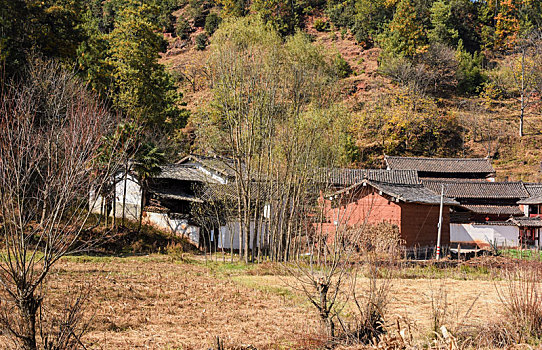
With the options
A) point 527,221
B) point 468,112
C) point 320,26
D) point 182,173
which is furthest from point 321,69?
point 320,26

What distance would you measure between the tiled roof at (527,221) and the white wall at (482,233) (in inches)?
28.6

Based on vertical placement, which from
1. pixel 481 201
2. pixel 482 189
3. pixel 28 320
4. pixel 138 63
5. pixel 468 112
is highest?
pixel 468 112

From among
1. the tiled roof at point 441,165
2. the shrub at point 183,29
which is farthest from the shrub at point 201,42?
the tiled roof at point 441,165

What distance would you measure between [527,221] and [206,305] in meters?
30.7

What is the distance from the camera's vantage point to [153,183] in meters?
25.5

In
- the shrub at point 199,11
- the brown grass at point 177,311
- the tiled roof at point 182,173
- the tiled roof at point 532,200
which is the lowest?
the brown grass at point 177,311

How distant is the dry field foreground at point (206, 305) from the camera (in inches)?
275

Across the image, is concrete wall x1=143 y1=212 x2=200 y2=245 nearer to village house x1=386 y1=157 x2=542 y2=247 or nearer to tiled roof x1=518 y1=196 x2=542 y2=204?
village house x1=386 y1=157 x2=542 y2=247

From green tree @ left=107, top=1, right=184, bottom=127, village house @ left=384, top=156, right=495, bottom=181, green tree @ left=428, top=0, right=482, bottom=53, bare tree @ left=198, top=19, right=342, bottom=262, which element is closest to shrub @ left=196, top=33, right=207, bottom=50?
green tree @ left=428, top=0, right=482, bottom=53

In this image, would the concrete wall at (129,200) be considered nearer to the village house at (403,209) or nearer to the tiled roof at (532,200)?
the village house at (403,209)

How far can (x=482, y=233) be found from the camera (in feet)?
112

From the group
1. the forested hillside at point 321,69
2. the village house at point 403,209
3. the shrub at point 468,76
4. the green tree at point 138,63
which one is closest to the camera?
the forested hillside at point 321,69

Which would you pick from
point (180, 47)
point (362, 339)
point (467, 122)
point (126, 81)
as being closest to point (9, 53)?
point (126, 81)

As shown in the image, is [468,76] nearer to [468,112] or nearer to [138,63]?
[468,112]
